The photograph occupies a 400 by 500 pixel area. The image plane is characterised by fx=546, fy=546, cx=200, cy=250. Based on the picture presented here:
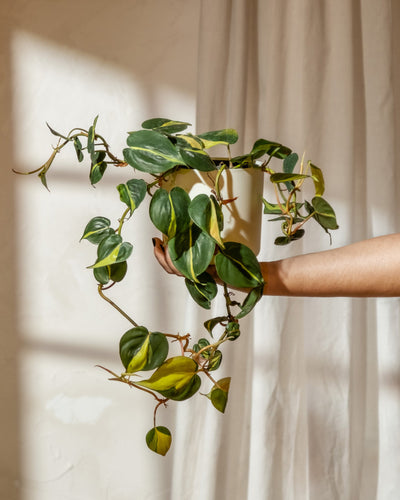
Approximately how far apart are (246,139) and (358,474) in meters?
0.88

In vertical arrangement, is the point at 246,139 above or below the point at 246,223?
above

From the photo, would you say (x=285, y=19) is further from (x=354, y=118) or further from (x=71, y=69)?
(x=71, y=69)

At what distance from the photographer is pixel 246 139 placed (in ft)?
4.53

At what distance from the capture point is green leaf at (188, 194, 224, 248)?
64cm

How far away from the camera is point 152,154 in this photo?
0.67m

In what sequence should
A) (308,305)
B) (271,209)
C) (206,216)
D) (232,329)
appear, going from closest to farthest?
(206,216) < (232,329) < (271,209) < (308,305)

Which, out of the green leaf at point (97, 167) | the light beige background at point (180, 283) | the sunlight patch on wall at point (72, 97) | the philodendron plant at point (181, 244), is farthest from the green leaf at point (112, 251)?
the sunlight patch on wall at point (72, 97)

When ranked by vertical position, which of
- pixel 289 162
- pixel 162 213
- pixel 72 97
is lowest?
pixel 162 213

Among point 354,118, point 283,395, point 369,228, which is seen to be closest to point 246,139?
point 354,118

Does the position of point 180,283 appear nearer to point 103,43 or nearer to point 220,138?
point 103,43

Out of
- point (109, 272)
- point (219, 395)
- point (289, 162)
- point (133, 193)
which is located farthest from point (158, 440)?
point (289, 162)

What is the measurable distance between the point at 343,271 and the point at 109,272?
32cm

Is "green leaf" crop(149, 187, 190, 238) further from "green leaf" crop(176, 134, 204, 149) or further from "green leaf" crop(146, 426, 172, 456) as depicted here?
"green leaf" crop(146, 426, 172, 456)

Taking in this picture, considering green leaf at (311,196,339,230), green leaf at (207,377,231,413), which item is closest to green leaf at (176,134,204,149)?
green leaf at (311,196,339,230)
